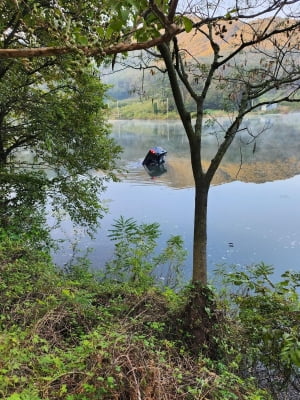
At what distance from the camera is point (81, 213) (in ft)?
22.0

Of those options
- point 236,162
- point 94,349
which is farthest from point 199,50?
point 236,162

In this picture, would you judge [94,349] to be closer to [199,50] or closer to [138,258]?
[138,258]

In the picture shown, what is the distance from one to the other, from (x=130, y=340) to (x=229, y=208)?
10.4m

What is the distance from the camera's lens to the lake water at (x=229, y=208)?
8234 mm

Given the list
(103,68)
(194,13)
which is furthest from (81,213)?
(194,13)

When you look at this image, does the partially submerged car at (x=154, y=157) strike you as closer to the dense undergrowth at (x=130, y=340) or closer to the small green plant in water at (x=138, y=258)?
the small green plant in water at (x=138, y=258)

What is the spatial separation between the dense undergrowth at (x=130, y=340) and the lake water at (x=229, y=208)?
5.87 ft

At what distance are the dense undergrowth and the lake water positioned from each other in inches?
70.4

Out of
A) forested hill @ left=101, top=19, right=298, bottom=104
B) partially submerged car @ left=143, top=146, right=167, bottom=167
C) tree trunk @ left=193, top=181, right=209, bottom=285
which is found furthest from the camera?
partially submerged car @ left=143, top=146, right=167, bottom=167

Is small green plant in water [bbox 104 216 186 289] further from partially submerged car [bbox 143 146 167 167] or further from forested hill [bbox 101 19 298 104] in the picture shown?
partially submerged car [bbox 143 146 167 167]

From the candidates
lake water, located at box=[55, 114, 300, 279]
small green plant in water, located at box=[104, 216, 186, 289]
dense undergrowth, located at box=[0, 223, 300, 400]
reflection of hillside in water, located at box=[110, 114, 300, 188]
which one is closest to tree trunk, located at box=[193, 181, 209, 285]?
dense undergrowth, located at box=[0, 223, 300, 400]

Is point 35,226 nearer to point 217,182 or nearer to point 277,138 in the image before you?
point 217,182

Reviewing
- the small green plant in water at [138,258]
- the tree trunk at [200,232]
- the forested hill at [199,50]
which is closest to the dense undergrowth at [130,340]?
the tree trunk at [200,232]

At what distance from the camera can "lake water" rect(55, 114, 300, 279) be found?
8.23 meters
